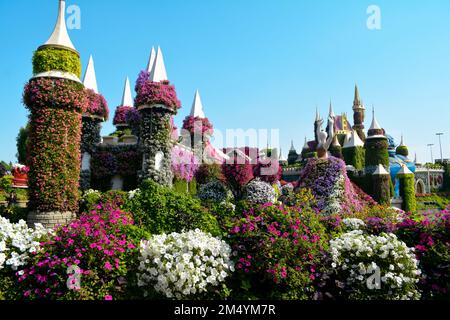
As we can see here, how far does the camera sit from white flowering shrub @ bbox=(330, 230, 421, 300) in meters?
4.93

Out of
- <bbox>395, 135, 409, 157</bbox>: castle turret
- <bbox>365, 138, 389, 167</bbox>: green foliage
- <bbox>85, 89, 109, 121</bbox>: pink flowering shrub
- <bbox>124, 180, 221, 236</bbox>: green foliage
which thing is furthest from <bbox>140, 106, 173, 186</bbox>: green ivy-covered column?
<bbox>395, 135, 409, 157</bbox>: castle turret

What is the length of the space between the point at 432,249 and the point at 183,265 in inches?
182

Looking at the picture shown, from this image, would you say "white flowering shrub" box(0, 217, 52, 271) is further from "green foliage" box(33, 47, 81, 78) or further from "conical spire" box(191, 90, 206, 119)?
"conical spire" box(191, 90, 206, 119)

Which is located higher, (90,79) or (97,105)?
(90,79)

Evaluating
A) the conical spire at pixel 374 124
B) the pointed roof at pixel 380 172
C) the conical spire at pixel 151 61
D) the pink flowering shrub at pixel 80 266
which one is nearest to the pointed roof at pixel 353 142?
the conical spire at pixel 374 124

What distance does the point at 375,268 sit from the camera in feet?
16.2

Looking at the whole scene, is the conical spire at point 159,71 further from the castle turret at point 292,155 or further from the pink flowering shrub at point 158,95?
the castle turret at point 292,155

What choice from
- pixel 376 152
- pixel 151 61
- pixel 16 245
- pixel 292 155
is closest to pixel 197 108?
pixel 151 61

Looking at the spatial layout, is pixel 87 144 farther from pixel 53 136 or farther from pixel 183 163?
pixel 53 136

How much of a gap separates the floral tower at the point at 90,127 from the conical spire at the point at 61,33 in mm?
5878

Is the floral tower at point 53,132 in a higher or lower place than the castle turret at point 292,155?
lower

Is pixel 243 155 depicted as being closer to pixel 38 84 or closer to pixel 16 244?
pixel 38 84

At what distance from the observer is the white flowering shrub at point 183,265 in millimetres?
4543
